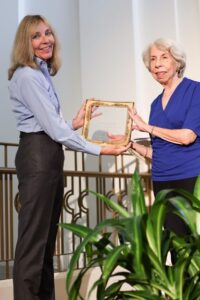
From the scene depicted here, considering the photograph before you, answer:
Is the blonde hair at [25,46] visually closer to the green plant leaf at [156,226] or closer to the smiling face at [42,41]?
the smiling face at [42,41]

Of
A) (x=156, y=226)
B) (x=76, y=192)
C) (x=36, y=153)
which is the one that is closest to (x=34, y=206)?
(x=36, y=153)

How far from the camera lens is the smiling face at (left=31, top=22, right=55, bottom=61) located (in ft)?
7.48

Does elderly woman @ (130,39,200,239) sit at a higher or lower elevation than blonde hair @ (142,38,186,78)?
lower

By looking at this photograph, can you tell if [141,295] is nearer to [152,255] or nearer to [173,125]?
[152,255]

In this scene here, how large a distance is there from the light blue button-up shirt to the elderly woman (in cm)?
30

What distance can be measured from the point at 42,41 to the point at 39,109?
0.34 m

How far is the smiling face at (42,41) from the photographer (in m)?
2.28

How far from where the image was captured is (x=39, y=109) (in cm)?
216

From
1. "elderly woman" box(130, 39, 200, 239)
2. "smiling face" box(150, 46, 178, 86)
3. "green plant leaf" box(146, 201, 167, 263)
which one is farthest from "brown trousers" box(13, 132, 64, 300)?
"green plant leaf" box(146, 201, 167, 263)

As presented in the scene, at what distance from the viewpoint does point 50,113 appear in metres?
2.16

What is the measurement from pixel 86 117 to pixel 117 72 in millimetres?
2780

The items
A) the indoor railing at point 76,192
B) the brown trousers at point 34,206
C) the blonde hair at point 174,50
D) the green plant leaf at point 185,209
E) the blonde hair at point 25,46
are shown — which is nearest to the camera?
the green plant leaf at point 185,209

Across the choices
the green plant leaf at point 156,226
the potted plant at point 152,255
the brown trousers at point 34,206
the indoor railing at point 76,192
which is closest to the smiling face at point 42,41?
the brown trousers at point 34,206

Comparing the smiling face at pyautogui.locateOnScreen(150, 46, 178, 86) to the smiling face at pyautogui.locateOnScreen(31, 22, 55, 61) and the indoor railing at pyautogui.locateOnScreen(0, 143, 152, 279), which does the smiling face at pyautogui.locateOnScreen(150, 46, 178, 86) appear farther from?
the indoor railing at pyautogui.locateOnScreen(0, 143, 152, 279)
